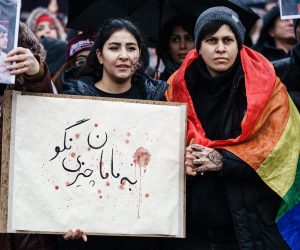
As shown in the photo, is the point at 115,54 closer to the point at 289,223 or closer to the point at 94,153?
the point at 94,153

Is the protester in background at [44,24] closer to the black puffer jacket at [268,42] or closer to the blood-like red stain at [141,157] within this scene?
the black puffer jacket at [268,42]

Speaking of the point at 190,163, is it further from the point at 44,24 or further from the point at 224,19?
the point at 44,24

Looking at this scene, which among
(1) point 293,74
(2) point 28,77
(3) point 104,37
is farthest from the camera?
(1) point 293,74

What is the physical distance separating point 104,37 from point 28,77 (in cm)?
68

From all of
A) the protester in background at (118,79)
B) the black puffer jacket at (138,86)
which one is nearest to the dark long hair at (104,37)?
the protester in background at (118,79)

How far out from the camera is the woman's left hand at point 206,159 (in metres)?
4.12

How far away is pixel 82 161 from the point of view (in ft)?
13.5

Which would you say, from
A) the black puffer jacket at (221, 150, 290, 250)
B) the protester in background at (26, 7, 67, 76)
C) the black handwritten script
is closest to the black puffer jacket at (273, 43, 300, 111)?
the black puffer jacket at (221, 150, 290, 250)

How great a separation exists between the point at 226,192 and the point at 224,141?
→ 0.27m

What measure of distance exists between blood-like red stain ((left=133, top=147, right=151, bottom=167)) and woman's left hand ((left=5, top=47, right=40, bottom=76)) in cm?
73

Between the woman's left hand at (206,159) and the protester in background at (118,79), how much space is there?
0.47 m

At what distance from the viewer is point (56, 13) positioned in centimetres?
902

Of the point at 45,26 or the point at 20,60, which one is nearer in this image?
the point at 20,60

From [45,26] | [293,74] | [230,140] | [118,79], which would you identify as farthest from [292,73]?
[45,26]
